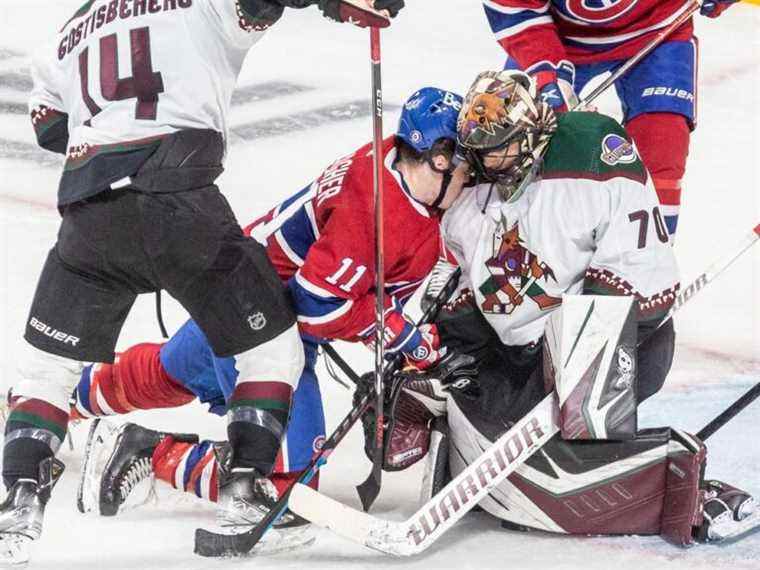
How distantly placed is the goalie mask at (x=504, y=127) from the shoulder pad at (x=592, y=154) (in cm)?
4

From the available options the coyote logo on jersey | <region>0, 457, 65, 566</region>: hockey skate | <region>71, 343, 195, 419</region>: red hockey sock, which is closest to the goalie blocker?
the coyote logo on jersey

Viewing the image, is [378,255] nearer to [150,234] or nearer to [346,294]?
[346,294]

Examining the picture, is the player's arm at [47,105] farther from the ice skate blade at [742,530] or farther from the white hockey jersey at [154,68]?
the ice skate blade at [742,530]

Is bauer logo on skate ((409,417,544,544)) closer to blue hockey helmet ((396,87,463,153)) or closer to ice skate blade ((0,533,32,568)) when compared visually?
blue hockey helmet ((396,87,463,153))

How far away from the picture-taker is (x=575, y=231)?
317 cm

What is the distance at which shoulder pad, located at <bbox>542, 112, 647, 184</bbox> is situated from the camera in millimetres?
3160

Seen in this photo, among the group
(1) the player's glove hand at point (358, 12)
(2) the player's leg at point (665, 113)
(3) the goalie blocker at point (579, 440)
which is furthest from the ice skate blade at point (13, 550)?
(2) the player's leg at point (665, 113)

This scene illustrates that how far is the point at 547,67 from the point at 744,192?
177 cm

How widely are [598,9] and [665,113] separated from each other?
0.88 ft

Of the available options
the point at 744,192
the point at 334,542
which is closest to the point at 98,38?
the point at 334,542

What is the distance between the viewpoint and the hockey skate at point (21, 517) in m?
2.97

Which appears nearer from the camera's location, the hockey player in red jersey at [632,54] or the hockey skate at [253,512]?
the hockey skate at [253,512]

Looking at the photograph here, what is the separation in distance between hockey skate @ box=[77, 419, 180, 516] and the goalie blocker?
47cm

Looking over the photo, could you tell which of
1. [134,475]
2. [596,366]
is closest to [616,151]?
[596,366]
